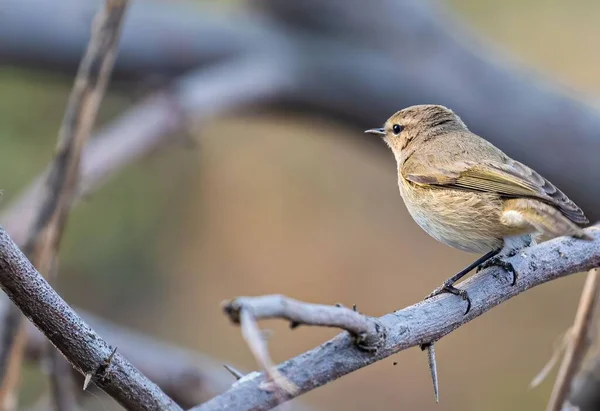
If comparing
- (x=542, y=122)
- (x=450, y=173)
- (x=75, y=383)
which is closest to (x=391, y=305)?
(x=542, y=122)

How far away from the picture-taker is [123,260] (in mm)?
8344

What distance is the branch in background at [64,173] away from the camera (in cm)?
260

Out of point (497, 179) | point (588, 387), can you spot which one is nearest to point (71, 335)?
point (497, 179)

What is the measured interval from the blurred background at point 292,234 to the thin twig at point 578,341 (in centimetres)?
420

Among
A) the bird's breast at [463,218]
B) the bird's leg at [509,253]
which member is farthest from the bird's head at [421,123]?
the bird's leg at [509,253]

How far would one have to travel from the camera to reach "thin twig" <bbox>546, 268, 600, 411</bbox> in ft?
8.07

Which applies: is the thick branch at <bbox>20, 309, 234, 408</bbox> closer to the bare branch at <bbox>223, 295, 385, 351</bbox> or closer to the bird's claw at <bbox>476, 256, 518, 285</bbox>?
the bird's claw at <bbox>476, 256, 518, 285</bbox>

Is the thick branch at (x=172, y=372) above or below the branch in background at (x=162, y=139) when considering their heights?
below

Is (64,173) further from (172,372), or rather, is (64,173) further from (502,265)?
(172,372)

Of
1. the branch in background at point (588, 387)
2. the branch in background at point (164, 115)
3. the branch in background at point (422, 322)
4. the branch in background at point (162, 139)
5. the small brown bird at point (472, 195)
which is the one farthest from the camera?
the branch in background at point (162, 139)

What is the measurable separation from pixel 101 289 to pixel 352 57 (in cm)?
364

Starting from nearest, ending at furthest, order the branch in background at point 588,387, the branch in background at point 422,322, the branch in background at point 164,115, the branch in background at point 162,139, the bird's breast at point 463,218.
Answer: the branch in background at point 422,322 → the bird's breast at point 463,218 → the branch in background at point 588,387 → the branch in background at point 164,115 → the branch in background at point 162,139

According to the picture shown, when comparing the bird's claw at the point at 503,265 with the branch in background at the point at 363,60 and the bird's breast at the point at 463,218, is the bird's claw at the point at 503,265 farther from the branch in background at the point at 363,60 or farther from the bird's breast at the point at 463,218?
the branch in background at the point at 363,60

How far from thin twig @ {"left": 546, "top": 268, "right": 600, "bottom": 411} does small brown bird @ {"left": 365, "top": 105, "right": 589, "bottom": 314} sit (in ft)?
0.72
